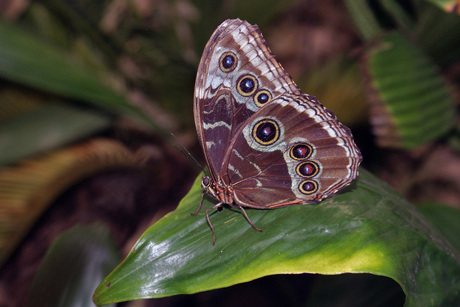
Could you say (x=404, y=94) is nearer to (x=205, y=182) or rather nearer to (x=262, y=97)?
(x=262, y=97)

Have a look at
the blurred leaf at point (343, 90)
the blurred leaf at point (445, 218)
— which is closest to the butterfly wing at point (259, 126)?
the blurred leaf at point (445, 218)

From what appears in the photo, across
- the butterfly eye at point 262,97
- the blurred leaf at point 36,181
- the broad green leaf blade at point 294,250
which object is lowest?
the broad green leaf blade at point 294,250

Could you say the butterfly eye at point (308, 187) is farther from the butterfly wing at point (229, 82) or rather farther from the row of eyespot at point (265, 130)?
the butterfly wing at point (229, 82)

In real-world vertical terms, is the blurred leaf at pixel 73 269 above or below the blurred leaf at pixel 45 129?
below

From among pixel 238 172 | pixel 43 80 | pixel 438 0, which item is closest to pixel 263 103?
pixel 238 172

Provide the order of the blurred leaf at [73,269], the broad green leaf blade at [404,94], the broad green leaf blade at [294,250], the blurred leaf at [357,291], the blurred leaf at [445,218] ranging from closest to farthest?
→ 1. the broad green leaf blade at [294,250]
2. the blurred leaf at [73,269]
3. the blurred leaf at [357,291]
4. the blurred leaf at [445,218]
5. the broad green leaf blade at [404,94]

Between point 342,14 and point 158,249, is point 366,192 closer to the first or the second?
point 158,249

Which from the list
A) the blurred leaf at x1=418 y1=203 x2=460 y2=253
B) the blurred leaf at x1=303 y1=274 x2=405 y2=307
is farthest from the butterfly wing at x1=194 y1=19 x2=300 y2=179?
the blurred leaf at x1=418 y1=203 x2=460 y2=253
